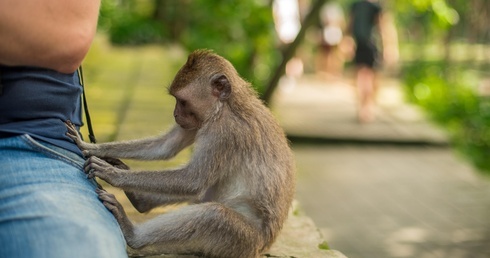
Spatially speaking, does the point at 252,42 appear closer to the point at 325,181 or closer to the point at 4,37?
the point at 325,181

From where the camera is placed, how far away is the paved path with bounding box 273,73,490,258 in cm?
768

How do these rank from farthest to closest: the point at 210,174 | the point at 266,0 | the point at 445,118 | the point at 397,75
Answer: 1. the point at 397,75
2. the point at 266,0
3. the point at 445,118
4. the point at 210,174

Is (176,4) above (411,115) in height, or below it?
above

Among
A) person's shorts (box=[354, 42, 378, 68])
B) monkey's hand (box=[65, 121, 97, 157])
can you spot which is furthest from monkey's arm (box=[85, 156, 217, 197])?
person's shorts (box=[354, 42, 378, 68])

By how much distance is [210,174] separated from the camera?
3.16m

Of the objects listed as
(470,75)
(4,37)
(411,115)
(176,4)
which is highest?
(176,4)

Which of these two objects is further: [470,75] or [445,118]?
[470,75]

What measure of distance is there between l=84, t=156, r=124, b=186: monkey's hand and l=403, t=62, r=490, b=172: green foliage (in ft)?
17.0

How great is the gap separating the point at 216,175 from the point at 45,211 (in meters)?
1.02

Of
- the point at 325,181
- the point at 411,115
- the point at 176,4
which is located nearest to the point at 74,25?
the point at 325,181

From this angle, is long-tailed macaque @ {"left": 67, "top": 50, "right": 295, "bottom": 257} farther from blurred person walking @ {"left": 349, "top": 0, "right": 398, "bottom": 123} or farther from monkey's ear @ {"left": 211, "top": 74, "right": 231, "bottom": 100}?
blurred person walking @ {"left": 349, "top": 0, "right": 398, "bottom": 123}

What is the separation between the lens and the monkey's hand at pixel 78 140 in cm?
282

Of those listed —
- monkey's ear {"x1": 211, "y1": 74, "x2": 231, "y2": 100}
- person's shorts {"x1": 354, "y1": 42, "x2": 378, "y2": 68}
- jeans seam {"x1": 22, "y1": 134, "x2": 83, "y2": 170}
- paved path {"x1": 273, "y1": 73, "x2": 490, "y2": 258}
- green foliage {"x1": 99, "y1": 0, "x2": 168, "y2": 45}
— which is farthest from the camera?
green foliage {"x1": 99, "y1": 0, "x2": 168, "y2": 45}

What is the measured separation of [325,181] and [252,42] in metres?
2.01
